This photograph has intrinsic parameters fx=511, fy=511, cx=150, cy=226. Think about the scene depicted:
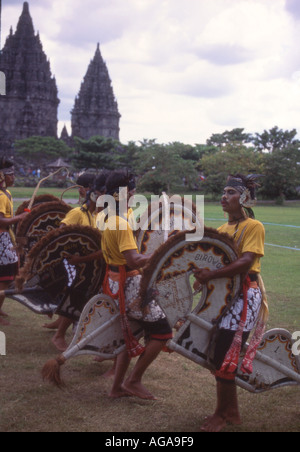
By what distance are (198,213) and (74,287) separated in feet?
5.02

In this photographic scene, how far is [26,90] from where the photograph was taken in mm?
82062

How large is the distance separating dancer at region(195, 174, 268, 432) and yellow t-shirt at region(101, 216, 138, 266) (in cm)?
72

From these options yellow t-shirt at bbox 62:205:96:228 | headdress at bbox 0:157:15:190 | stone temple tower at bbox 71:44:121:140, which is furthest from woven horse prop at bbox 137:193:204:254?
stone temple tower at bbox 71:44:121:140

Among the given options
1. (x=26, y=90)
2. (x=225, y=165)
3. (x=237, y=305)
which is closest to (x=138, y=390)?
(x=237, y=305)

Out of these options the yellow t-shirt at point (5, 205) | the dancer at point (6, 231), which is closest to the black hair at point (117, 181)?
the dancer at point (6, 231)

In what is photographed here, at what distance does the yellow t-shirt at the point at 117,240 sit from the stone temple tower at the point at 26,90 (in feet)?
253

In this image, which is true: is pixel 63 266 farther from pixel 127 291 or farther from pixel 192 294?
pixel 192 294

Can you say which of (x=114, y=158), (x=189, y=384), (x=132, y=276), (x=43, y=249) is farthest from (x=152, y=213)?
(x=114, y=158)

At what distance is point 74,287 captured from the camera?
5414mm

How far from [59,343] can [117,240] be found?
2.27 meters

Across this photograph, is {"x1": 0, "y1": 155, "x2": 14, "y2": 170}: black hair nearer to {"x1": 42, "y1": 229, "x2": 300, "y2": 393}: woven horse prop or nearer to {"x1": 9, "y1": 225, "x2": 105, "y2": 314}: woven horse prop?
{"x1": 9, "y1": 225, "x2": 105, "y2": 314}: woven horse prop

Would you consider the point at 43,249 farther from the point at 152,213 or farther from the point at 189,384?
the point at 189,384

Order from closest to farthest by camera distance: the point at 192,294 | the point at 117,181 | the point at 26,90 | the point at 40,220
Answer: the point at 192,294, the point at 117,181, the point at 40,220, the point at 26,90

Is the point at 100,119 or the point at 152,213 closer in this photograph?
the point at 152,213
